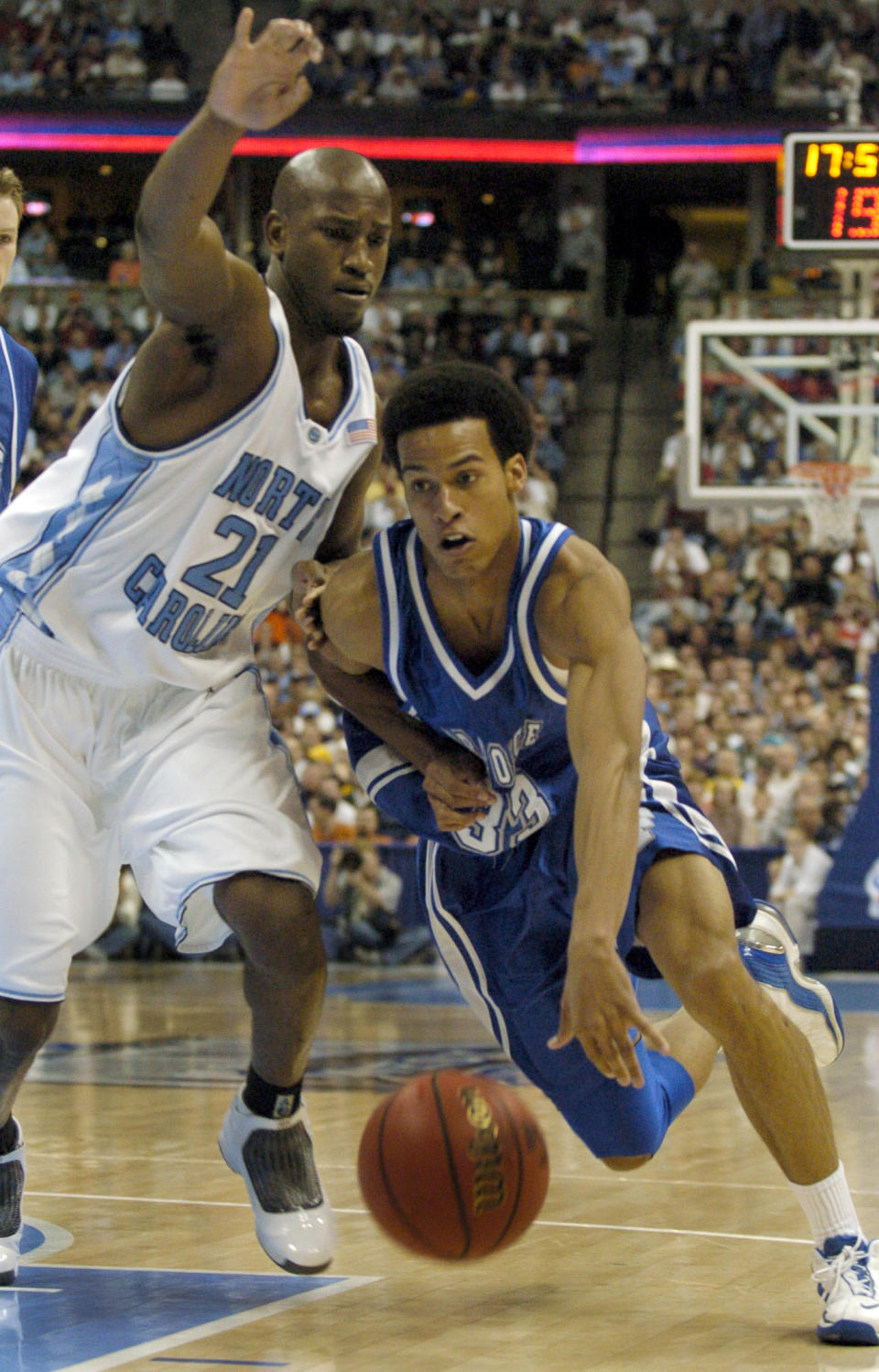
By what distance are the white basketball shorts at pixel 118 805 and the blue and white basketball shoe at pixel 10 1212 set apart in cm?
44

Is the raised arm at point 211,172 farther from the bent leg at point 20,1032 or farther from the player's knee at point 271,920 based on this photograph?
the bent leg at point 20,1032

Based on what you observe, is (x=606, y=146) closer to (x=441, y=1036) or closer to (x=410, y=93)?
(x=410, y=93)

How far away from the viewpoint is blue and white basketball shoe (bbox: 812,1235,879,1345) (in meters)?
3.04

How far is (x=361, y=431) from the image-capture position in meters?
3.60

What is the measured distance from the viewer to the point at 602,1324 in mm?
3211

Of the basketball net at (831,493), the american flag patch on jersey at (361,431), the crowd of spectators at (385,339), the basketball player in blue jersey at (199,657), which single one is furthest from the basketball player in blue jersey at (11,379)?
the crowd of spectators at (385,339)

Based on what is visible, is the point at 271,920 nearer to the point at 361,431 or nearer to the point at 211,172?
the point at 361,431

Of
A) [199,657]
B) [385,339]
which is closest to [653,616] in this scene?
[385,339]

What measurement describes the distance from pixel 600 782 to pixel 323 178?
1373mm

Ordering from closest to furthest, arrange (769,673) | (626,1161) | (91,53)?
(626,1161) < (769,673) < (91,53)

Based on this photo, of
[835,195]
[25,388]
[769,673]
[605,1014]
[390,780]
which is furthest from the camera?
[769,673]

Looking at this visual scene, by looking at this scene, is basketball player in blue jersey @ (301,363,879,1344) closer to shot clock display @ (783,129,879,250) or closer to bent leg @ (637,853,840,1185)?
bent leg @ (637,853,840,1185)

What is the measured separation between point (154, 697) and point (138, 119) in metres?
15.5

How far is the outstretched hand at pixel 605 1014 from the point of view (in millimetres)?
2758
